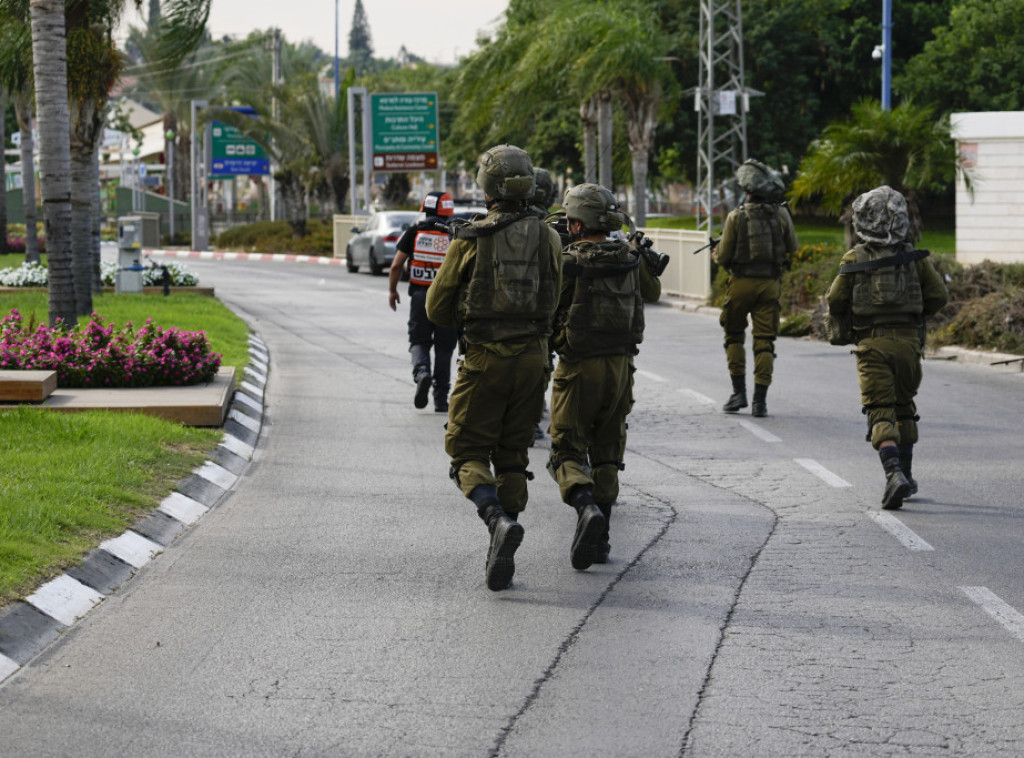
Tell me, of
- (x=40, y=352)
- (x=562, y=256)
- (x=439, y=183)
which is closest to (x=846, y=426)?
(x=562, y=256)

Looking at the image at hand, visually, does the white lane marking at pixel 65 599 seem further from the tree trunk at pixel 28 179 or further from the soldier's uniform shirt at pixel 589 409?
the tree trunk at pixel 28 179

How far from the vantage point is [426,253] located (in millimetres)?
11820

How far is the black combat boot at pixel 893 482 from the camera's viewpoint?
827 cm

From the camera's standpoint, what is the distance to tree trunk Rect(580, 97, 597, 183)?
42688 mm

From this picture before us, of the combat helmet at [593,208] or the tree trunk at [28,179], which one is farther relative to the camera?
the tree trunk at [28,179]

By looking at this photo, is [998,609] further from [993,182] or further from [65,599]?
[993,182]

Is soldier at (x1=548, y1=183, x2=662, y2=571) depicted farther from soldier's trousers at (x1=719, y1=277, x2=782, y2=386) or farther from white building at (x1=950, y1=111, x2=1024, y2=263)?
white building at (x1=950, y1=111, x2=1024, y2=263)

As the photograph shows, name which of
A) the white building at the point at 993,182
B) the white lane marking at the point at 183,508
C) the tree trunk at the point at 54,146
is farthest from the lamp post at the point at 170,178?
the white lane marking at the point at 183,508

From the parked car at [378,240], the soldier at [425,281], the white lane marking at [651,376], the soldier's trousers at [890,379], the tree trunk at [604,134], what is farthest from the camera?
the tree trunk at [604,134]

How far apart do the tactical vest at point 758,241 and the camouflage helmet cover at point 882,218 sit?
3299mm

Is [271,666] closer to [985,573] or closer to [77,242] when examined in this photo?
[985,573]

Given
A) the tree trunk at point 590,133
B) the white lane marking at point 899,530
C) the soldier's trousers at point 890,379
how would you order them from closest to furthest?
the white lane marking at point 899,530
the soldier's trousers at point 890,379
the tree trunk at point 590,133

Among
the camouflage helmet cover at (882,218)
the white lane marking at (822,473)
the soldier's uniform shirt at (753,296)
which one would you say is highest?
the camouflage helmet cover at (882,218)

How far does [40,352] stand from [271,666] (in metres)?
7.53
